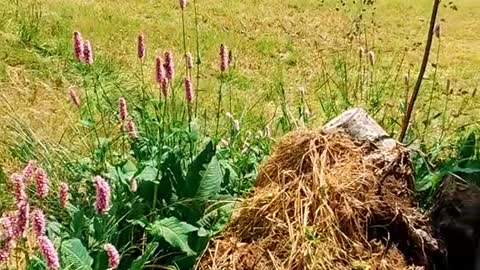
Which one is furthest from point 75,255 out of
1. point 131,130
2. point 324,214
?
point 324,214

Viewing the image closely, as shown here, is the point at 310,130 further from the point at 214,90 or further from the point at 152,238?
the point at 214,90

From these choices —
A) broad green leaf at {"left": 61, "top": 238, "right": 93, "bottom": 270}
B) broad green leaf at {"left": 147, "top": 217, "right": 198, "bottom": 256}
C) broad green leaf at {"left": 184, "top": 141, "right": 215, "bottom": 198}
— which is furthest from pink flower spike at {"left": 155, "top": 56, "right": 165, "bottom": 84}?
broad green leaf at {"left": 61, "top": 238, "right": 93, "bottom": 270}

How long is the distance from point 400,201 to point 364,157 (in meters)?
0.22

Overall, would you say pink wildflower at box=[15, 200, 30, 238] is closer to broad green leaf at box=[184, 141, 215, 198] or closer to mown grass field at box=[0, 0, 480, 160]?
broad green leaf at box=[184, 141, 215, 198]

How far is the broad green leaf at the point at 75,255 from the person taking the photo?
288 centimetres

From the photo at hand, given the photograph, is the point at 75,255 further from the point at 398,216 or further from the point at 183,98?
the point at 183,98

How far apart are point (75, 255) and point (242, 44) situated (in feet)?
17.5

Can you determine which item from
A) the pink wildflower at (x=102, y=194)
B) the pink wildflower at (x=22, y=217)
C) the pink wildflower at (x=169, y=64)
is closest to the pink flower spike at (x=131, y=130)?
the pink wildflower at (x=169, y=64)

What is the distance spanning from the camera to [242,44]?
8.07 metres

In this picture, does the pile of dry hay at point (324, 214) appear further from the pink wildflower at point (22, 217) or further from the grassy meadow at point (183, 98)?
the pink wildflower at point (22, 217)

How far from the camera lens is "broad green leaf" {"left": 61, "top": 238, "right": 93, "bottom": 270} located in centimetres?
288

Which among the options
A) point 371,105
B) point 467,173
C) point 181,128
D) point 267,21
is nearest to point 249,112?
point 371,105

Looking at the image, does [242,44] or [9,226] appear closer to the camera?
[9,226]

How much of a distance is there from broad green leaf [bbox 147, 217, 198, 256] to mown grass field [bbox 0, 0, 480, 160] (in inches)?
61.2
